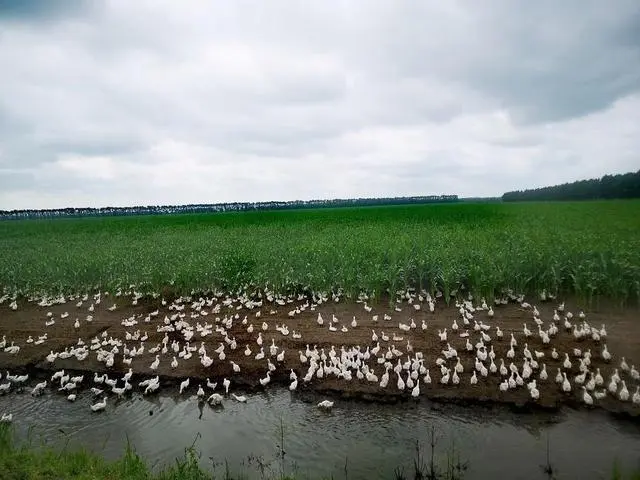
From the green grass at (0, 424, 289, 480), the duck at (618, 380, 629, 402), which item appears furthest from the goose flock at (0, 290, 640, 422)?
the green grass at (0, 424, 289, 480)

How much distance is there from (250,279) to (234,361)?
5.83 metres

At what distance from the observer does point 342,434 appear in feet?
24.4

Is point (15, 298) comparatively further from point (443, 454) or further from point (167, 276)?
point (443, 454)

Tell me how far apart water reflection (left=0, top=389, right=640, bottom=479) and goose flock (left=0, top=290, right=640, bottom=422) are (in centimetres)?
42

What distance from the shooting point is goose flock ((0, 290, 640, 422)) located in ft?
28.2

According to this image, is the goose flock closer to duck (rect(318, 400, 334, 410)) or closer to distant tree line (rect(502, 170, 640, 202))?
duck (rect(318, 400, 334, 410))

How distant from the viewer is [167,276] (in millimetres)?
16734

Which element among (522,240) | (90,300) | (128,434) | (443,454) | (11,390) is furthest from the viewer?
(522,240)

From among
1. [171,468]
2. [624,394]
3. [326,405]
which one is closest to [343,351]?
[326,405]

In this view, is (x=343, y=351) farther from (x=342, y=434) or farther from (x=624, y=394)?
(x=624, y=394)

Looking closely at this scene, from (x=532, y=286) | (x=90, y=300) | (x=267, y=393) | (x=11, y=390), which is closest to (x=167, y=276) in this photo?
(x=90, y=300)

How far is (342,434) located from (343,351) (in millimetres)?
2466

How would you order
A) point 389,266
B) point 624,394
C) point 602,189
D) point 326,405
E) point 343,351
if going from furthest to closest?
point 602,189 < point 389,266 < point 343,351 < point 326,405 < point 624,394

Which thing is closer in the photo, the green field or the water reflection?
the water reflection
